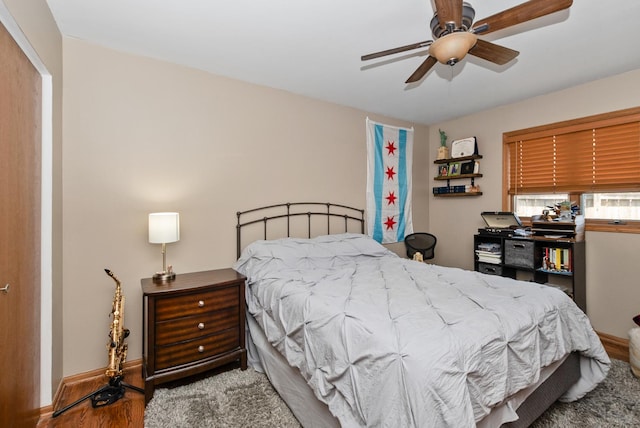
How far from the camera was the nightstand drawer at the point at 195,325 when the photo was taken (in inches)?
80.7

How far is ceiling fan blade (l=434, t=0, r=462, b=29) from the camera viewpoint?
4.79 ft

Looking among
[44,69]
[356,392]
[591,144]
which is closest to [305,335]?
[356,392]

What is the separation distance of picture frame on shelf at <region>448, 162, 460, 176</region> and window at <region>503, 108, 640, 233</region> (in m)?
0.57

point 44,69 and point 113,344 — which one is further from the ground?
point 44,69

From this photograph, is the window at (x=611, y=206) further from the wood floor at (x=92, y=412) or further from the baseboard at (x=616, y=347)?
the wood floor at (x=92, y=412)

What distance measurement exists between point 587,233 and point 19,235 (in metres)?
4.52

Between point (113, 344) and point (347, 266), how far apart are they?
1.85 m

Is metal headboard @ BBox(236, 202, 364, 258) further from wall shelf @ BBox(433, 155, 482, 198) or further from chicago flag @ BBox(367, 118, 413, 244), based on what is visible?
wall shelf @ BBox(433, 155, 482, 198)

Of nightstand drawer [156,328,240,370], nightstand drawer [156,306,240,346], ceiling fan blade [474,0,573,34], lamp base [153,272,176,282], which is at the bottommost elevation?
nightstand drawer [156,328,240,370]

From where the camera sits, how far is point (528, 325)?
149 centimetres

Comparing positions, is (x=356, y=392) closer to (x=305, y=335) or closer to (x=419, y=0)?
(x=305, y=335)

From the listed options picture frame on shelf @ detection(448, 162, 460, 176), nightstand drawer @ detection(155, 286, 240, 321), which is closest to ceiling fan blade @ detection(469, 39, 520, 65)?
picture frame on shelf @ detection(448, 162, 460, 176)

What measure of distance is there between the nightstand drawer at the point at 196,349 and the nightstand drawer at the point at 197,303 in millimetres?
206

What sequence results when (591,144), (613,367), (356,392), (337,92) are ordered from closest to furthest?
(356,392) → (613,367) → (591,144) → (337,92)
